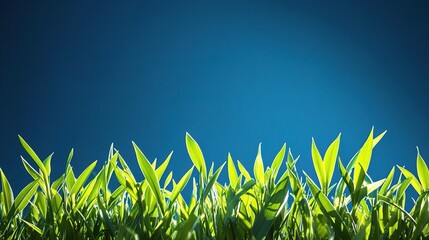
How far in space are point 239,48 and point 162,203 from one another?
2.01 m

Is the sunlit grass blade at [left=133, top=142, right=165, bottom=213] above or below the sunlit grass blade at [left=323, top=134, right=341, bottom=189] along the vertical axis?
below

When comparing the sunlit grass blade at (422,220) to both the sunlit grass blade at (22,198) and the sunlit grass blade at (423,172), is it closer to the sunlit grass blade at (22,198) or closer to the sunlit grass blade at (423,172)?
the sunlit grass blade at (423,172)

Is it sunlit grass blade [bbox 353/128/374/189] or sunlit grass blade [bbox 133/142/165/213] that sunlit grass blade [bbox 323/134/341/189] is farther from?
sunlit grass blade [bbox 133/142/165/213]

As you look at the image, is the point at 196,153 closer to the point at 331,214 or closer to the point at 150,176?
the point at 150,176

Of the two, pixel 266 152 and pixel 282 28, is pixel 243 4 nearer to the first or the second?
pixel 282 28

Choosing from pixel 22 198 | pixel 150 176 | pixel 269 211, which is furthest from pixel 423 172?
pixel 22 198

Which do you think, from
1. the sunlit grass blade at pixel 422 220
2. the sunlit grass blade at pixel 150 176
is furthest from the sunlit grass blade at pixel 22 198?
the sunlit grass blade at pixel 422 220

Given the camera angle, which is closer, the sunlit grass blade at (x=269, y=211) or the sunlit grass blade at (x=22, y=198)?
the sunlit grass blade at (x=269, y=211)

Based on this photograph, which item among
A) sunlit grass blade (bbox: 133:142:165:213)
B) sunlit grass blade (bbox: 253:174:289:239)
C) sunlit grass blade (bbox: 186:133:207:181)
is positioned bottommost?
sunlit grass blade (bbox: 253:174:289:239)

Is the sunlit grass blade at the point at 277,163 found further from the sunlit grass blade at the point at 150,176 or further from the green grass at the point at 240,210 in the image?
the sunlit grass blade at the point at 150,176

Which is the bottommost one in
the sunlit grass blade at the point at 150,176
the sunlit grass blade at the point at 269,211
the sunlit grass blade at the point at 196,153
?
the sunlit grass blade at the point at 269,211

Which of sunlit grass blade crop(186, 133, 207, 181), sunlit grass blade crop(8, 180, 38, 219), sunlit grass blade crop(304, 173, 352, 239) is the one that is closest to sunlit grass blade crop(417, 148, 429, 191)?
sunlit grass blade crop(304, 173, 352, 239)

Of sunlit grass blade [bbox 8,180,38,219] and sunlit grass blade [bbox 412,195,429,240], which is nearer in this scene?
sunlit grass blade [bbox 412,195,429,240]

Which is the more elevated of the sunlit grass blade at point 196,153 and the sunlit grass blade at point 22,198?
the sunlit grass blade at point 196,153
